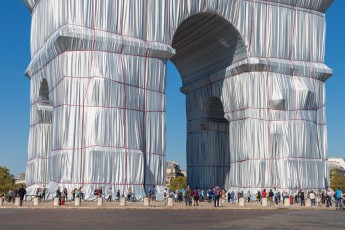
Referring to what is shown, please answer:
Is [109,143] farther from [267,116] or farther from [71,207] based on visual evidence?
[267,116]

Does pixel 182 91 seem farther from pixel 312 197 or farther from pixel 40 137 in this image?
pixel 312 197

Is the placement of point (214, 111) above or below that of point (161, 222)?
above

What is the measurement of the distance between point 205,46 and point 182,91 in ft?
21.9

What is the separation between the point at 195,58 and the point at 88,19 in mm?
16085

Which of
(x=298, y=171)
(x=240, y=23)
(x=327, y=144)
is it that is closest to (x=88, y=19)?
(x=240, y=23)

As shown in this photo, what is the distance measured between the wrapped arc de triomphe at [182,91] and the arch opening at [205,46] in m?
0.12

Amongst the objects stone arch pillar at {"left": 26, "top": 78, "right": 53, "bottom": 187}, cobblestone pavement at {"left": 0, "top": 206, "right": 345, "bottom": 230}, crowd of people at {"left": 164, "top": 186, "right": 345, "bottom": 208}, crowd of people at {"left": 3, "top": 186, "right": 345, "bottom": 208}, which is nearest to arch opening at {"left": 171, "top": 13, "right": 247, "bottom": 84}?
crowd of people at {"left": 164, "top": 186, "right": 345, "bottom": 208}

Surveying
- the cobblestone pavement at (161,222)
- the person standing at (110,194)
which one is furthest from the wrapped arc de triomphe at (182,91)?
A: the cobblestone pavement at (161,222)

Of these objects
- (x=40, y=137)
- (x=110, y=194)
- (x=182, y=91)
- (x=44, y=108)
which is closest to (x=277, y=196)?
(x=110, y=194)

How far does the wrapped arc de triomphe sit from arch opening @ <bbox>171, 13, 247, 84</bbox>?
0.40ft

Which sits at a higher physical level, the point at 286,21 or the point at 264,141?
the point at 286,21

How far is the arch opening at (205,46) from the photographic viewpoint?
48.0m

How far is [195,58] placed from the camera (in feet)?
177

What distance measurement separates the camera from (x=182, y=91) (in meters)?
56.8
